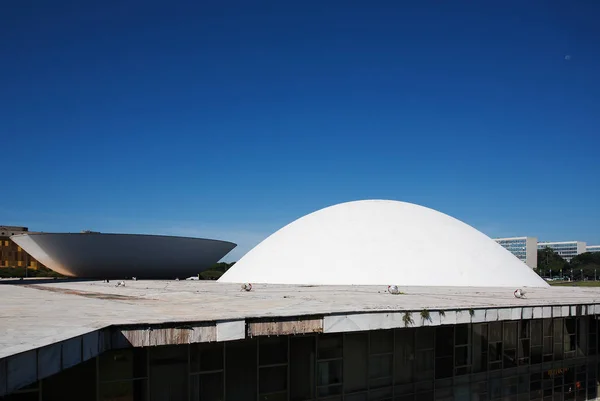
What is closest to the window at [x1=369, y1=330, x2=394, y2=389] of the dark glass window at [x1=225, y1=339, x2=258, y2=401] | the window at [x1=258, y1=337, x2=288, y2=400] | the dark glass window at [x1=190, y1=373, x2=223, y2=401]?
the window at [x1=258, y1=337, x2=288, y2=400]

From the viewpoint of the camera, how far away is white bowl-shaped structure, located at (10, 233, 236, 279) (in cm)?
3819

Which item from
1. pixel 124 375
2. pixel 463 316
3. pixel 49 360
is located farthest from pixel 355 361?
pixel 49 360

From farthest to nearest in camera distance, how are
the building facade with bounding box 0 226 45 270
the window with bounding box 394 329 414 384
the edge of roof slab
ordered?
the building facade with bounding box 0 226 45 270, the window with bounding box 394 329 414 384, the edge of roof slab

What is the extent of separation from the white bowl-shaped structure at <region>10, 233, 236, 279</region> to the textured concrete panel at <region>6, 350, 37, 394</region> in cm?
3301

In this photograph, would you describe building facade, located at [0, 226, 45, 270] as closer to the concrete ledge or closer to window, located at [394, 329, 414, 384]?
window, located at [394, 329, 414, 384]

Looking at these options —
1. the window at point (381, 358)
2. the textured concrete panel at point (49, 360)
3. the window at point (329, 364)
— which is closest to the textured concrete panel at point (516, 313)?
the window at point (381, 358)

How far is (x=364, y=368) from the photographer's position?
49.2 ft

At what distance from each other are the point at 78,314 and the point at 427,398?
10899 millimetres

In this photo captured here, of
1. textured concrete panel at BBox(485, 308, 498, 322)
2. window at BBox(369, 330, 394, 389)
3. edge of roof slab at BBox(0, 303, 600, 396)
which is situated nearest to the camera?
edge of roof slab at BBox(0, 303, 600, 396)

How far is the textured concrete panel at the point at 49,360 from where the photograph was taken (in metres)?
6.80

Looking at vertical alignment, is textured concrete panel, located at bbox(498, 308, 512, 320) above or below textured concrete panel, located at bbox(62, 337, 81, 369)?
below

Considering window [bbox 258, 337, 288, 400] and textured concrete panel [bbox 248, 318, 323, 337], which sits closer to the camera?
textured concrete panel [bbox 248, 318, 323, 337]

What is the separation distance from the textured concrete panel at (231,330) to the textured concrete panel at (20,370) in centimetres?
437

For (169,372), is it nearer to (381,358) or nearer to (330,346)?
(330,346)
